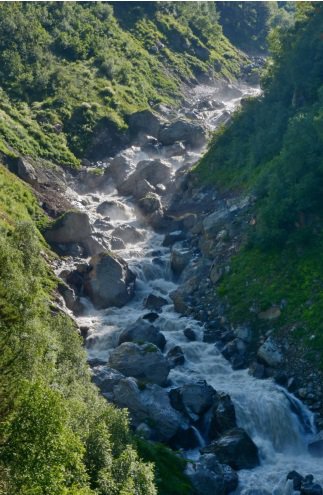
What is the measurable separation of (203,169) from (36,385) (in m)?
75.7

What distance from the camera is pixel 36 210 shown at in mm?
90562

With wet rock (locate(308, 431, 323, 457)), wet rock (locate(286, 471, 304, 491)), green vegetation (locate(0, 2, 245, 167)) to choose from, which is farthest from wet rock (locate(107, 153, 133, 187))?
wet rock (locate(286, 471, 304, 491))

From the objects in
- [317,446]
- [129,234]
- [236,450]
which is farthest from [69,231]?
[317,446]

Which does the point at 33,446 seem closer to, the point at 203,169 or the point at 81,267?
the point at 81,267

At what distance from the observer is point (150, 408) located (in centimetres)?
5372

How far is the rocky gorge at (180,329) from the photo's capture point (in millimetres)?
52656

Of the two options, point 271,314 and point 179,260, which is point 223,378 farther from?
point 179,260

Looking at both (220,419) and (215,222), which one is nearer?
(220,419)

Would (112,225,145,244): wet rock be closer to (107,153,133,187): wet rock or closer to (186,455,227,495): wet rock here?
(107,153,133,187): wet rock

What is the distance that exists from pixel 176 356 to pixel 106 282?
17.0m

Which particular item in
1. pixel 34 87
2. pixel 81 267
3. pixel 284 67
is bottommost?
pixel 81 267

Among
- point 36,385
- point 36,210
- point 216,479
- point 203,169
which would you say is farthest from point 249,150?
point 36,385

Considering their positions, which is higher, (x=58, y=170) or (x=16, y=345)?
(x=16, y=345)

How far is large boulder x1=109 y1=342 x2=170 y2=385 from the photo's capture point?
59.6 metres
